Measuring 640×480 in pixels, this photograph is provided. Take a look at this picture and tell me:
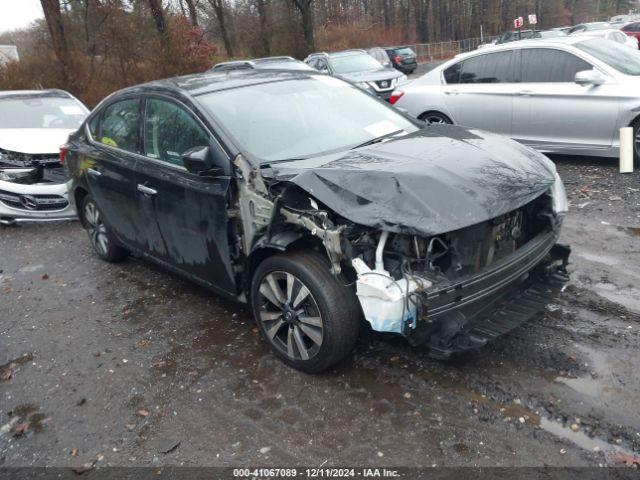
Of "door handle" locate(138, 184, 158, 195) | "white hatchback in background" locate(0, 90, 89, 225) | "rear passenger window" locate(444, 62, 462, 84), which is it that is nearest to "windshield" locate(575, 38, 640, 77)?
"rear passenger window" locate(444, 62, 462, 84)

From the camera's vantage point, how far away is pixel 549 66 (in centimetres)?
734

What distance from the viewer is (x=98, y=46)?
15.9 metres

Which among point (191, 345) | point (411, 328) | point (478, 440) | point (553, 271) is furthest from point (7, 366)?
point (553, 271)

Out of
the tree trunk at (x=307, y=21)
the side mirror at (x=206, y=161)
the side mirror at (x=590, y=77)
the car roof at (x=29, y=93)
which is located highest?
the tree trunk at (x=307, y=21)

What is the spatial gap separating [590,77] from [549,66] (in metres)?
0.78

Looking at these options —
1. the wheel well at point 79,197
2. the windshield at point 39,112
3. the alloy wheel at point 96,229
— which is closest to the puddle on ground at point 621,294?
the alloy wheel at point 96,229

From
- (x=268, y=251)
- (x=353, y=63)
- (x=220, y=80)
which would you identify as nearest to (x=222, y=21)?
(x=353, y=63)

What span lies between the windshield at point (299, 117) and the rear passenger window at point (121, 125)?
2.91ft

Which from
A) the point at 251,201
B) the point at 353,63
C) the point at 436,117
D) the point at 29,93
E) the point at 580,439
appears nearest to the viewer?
the point at 580,439

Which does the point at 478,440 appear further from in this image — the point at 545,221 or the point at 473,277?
the point at 545,221

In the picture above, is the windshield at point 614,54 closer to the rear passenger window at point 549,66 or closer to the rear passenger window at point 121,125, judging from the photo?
the rear passenger window at point 549,66

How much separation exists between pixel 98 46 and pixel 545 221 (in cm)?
1558

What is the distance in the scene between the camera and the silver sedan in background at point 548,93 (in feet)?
22.3

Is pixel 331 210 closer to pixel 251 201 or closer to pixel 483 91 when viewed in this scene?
pixel 251 201
